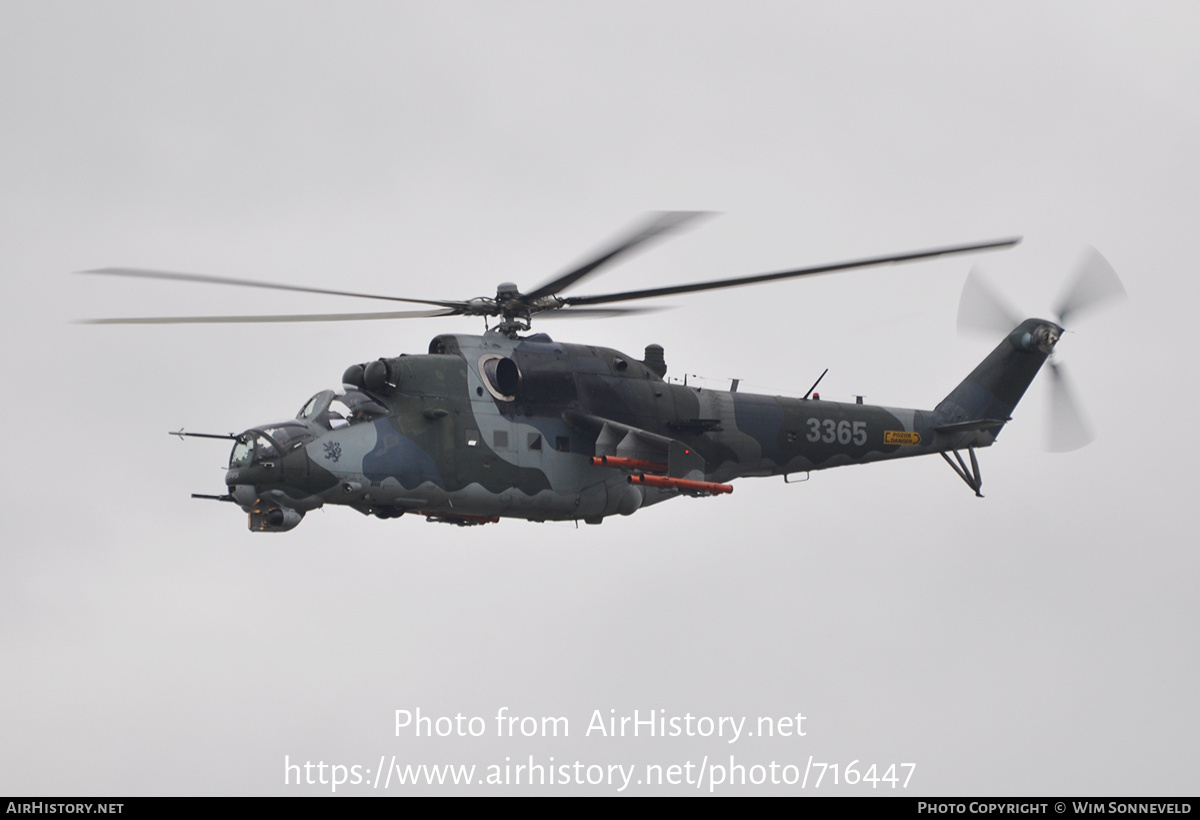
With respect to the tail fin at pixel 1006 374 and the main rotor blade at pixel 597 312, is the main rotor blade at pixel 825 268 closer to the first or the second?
the main rotor blade at pixel 597 312

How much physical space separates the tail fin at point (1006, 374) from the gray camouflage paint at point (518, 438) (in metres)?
3.25

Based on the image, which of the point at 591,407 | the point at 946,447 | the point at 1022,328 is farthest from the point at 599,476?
the point at 1022,328

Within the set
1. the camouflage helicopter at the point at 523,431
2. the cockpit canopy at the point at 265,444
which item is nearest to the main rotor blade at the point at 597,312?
the camouflage helicopter at the point at 523,431

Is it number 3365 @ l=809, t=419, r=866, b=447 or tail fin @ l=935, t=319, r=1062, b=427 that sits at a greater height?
tail fin @ l=935, t=319, r=1062, b=427

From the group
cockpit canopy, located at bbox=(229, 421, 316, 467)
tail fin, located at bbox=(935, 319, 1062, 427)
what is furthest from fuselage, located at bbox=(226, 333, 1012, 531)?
tail fin, located at bbox=(935, 319, 1062, 427)

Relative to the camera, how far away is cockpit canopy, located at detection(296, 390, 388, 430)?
75.6 ft

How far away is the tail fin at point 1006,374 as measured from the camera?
101ft

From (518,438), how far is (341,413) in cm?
300

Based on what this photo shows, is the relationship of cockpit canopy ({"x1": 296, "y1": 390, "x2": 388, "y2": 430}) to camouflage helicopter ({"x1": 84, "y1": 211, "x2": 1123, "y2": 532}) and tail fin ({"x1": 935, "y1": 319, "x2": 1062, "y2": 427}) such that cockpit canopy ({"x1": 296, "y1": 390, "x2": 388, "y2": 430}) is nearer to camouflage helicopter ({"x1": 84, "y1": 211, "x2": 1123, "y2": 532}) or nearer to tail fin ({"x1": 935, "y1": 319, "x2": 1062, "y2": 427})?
camouflage helicopter ({"x1": 84, "y1": 211, "x2": 1123, "y2": 532})

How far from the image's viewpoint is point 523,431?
24.4 m

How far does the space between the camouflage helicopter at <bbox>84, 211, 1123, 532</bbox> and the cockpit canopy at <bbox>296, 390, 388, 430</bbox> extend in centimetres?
3

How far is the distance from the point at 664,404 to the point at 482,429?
149 inches

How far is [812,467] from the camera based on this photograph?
2828 cm

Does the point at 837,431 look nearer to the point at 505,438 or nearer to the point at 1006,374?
the point at 1006,374
